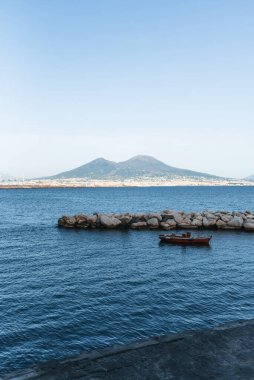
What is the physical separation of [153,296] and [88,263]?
12637 mm

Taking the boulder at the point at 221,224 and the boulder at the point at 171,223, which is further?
the boulder at the point at 171,223

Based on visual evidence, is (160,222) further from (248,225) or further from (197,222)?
(248,225)

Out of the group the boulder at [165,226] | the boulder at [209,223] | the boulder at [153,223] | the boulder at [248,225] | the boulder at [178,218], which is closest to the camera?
the boulder at [248,225]

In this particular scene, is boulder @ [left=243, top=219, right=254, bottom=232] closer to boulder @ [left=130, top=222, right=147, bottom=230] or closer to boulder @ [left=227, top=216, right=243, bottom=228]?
boulder @ [left=227, top=216, right=243, bottom=228]

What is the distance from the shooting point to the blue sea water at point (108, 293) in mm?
18688

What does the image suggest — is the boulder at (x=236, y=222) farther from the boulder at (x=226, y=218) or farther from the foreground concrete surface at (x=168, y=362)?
the foreground concrete surface at (x=168, y=362)

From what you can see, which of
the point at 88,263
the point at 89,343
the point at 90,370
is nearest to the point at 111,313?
the point at 89,343

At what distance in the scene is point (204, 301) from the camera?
24375mm

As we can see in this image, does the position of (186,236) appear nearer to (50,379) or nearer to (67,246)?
(67,246)

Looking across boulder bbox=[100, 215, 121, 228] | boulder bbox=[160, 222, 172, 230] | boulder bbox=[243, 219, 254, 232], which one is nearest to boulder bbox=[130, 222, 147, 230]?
boulder bbox=[100, 215, 121, 228]

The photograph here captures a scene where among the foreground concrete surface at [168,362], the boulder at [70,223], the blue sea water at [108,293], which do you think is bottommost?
the blue sea water at [108,293]

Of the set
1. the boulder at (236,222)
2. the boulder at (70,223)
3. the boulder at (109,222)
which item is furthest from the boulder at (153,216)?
the boulder at (70,223)

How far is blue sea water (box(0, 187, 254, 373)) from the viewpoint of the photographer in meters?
18.7

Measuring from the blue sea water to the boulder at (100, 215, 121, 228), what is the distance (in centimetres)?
A: 1274
